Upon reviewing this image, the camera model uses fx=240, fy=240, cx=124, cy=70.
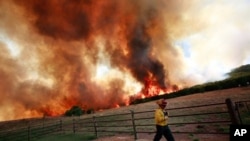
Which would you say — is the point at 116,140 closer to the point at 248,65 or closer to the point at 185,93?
the point at 185,93

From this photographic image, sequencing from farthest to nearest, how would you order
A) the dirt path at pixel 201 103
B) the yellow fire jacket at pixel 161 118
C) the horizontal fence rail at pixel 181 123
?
the dirt path at pixel 201 103 → the horizontal fence rail at pixel 181 123 → the yellow fire jacket at pixel 161 118

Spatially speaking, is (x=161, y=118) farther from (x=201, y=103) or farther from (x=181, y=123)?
(x=201, y=103)

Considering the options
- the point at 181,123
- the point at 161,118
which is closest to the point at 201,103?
the point at 181,123

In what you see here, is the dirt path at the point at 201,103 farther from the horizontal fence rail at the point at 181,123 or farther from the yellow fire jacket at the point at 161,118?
the yellow fire jacket at the point at 161,118

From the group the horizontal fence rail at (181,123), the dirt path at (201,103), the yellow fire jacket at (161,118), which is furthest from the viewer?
the dirt path at (201,103)

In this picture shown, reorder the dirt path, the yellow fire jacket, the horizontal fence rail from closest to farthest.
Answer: the yellow fire jacket, the horizontal fence rail, the dirt path

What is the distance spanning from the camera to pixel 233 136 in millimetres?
5195

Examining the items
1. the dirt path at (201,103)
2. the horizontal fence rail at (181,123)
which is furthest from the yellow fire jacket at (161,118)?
the dirt path at (201,103)

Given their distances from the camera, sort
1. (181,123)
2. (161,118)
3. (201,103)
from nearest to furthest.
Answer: (161,118)
(181,123)
(201,103)

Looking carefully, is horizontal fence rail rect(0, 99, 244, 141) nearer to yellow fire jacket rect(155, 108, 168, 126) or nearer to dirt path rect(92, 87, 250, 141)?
dirt path rect(92, 87, 250, 141)

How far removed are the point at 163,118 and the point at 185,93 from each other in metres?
42.5

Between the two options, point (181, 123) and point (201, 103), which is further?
point (201, 103)

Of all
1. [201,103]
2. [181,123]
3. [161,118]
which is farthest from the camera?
[201,103]

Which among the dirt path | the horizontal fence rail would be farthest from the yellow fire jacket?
the dirt path
